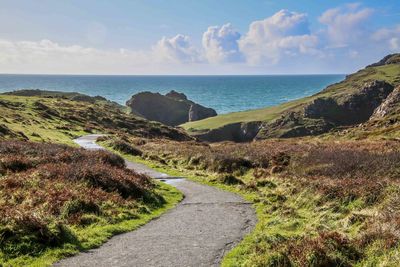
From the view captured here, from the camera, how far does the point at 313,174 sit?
25.8 m

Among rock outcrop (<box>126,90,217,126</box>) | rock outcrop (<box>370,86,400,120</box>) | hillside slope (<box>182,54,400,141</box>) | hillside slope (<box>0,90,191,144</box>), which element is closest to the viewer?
hillside slope (<box>0,90,191,144</box>)

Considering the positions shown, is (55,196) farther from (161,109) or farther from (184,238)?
(161,109)

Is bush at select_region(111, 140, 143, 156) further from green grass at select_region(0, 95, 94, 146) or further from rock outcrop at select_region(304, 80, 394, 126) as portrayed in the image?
rock outcrop at select_region(304, 80, 394, 126)

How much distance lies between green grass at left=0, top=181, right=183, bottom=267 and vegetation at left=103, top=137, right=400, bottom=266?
4524mm

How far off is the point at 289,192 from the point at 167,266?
11811 millimetres

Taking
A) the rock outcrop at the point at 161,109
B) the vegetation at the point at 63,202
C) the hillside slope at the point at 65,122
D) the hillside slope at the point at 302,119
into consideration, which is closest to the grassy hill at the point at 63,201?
the vegetation at the point at 63,202

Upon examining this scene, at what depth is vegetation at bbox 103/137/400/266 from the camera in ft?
35.9

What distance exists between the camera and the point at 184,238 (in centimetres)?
1500

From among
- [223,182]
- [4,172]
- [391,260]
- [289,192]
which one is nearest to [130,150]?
[223,182]

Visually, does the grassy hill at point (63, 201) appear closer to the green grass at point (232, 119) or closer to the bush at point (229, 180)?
the bush at point (229, 180)

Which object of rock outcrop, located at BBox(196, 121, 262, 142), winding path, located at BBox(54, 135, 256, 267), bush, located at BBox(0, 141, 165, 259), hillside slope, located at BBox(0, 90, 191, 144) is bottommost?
rock outcrop, located at BBox(196, 121, 262, 142)

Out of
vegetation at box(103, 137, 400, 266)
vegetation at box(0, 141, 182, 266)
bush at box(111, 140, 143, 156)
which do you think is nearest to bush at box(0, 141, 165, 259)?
vegetation at box(0, 141, 182, 266)

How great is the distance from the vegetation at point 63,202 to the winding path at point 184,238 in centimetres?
67

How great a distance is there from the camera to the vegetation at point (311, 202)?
10.9 meters
